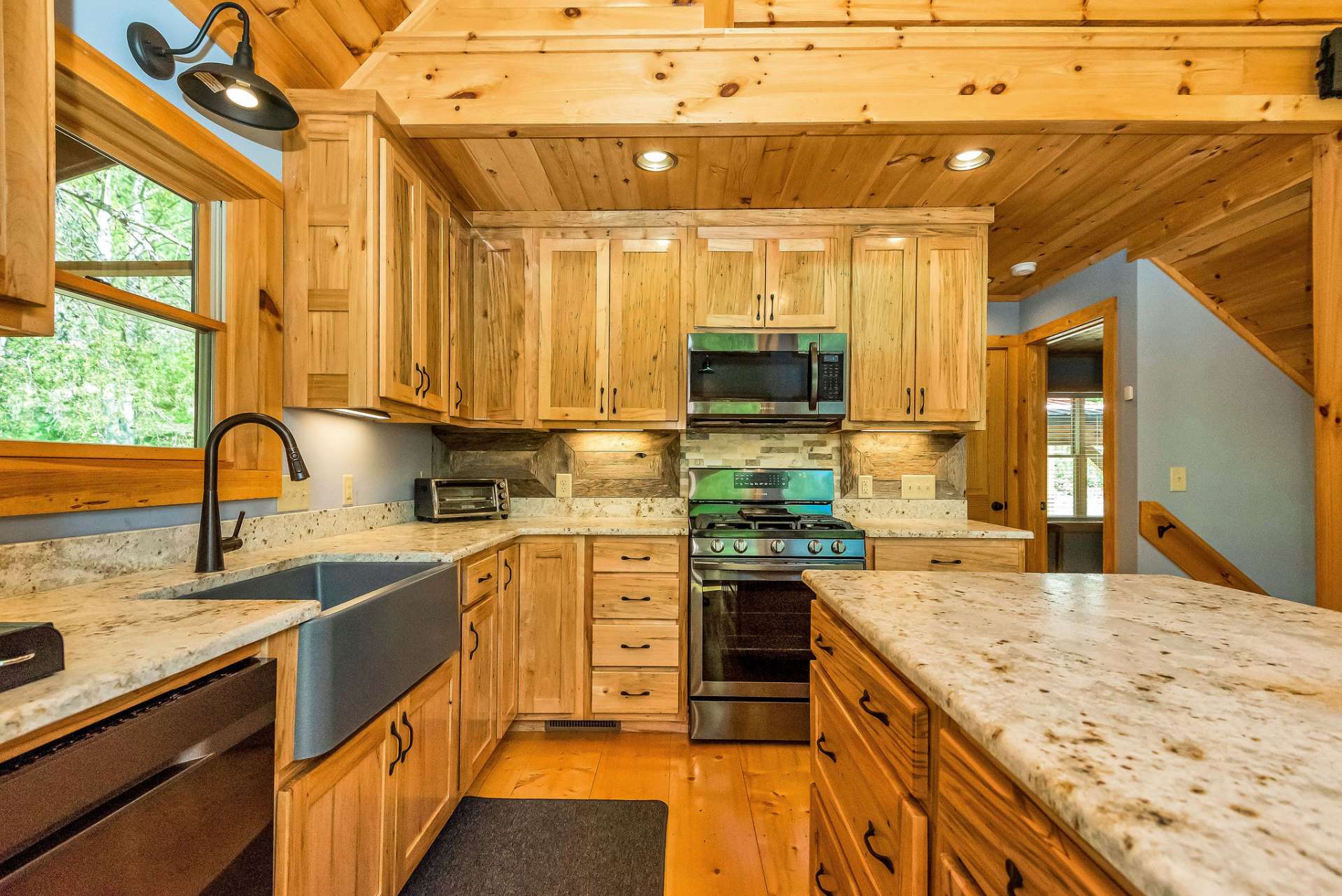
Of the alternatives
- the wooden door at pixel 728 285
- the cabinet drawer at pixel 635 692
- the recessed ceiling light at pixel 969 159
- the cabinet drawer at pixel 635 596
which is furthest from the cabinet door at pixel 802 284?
the cabinet drawer at pixel 635 692

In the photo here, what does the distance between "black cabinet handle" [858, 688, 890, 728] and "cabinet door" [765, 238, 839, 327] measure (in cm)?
196

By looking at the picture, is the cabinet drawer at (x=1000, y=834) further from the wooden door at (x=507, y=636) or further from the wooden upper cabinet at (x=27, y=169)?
the wooden door at (x=507, y=636)

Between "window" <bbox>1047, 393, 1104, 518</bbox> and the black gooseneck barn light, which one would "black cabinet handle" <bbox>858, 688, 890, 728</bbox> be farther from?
"window" <bbox>1047, 393, 1104, 518</bbox>

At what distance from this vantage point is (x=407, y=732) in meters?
1.44

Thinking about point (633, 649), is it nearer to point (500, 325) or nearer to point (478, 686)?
point (478, 686)

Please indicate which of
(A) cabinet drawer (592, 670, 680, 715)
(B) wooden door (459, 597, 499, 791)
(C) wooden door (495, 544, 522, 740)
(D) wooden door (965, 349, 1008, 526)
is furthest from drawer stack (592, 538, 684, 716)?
A: (D) wooden door (965, 349, 1008, 526)

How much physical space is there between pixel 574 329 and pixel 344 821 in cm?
204

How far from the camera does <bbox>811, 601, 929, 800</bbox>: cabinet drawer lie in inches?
31.7

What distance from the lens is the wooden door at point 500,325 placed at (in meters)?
2.69

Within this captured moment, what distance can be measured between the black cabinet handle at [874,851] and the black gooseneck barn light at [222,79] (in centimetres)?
214

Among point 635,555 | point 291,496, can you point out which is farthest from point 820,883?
point 291,496

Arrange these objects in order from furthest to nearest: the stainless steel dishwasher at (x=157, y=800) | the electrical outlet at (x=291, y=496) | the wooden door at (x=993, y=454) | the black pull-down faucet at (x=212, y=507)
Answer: the wooden door at (x=993, y=454) < the electrical outlet at (x=291, y=496) < the black pull-down faucet at (x=212, y=507) < the stainless steel dishwasher at (x=157, y=800)

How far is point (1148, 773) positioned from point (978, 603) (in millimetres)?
574

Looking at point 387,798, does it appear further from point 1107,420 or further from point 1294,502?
point 1294,502
